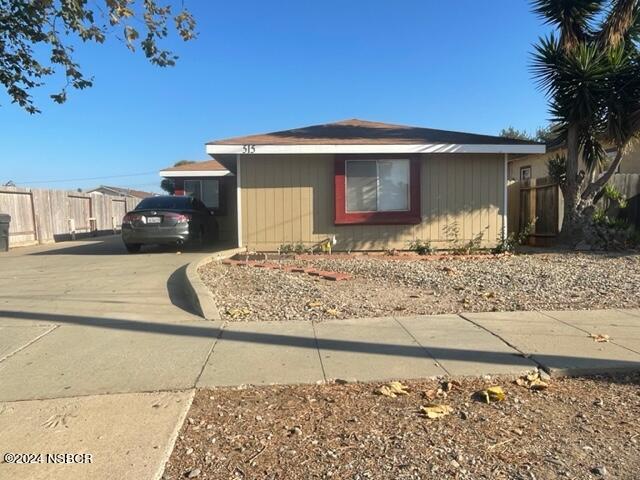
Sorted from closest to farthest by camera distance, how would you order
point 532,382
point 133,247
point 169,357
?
point 532,382, point 169,357, point 133,247

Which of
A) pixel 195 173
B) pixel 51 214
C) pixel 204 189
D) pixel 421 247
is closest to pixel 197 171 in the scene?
pixel 195 173

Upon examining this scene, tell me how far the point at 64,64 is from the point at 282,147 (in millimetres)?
5753

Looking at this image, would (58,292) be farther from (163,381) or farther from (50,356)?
(163,381)

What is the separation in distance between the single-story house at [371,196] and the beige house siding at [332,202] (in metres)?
0.02

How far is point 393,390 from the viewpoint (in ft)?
12.9

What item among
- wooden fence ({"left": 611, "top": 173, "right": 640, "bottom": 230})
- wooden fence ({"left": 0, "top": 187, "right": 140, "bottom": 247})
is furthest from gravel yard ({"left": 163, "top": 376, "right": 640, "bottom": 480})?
wooden fence ({"left": 0, "top": 187, "right": 140, "bottom": 247})

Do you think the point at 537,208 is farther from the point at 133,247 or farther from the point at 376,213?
the point at 133,247

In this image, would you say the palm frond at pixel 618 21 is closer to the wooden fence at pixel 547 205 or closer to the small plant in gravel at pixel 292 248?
the wooden fence at pixel 547 205

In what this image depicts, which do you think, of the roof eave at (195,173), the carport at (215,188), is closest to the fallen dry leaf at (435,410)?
the carport at (215,188)

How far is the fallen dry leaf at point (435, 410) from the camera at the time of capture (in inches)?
137

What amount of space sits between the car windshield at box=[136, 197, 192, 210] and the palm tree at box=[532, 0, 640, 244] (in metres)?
9.04

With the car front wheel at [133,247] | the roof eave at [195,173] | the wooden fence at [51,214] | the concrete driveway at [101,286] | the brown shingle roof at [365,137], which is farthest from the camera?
the roof eave at [195,173]

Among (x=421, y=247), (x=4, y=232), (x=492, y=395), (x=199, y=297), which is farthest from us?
(x=4, y=232)

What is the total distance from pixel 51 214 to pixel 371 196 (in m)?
13.5
